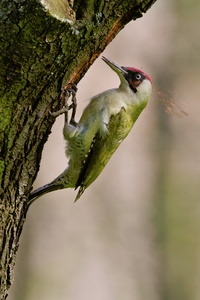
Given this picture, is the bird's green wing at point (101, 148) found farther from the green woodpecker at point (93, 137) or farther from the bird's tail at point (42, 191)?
the bird's tail at point (42, 191)

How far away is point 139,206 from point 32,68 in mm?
4634

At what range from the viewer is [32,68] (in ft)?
7.92

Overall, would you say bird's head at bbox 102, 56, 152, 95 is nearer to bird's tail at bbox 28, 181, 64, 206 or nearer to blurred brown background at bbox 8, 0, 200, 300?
bird's tail at bbox 28, 181, 64, 206

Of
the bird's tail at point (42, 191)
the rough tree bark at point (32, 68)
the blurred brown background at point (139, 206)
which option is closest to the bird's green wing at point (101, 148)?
the bird's tail at point (42, 191)

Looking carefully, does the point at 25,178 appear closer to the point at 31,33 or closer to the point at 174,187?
the point at 31,33

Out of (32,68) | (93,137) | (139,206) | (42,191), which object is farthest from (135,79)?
(139,206)

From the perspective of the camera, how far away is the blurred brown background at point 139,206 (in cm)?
659

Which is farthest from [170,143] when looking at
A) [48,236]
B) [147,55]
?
[48,236]

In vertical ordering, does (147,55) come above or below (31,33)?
above

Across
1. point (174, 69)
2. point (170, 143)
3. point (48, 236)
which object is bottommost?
point (48, 236)

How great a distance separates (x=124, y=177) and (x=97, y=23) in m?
4.42

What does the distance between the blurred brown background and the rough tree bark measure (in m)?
3.87

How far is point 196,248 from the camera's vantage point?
7.01 metres

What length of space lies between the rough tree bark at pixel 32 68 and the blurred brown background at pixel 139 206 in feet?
12.7
